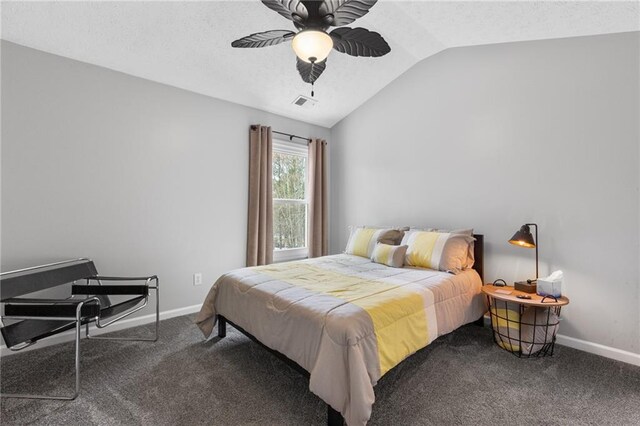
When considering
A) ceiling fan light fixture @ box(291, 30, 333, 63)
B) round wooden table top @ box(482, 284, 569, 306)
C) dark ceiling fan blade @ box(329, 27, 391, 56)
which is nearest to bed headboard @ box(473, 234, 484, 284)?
round wooden table top @ box(482, 284, 569, 306)

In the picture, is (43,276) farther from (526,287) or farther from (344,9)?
(526,287)

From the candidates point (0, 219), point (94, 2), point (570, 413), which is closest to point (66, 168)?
point (0, 219)

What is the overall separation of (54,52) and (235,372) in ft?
9.81

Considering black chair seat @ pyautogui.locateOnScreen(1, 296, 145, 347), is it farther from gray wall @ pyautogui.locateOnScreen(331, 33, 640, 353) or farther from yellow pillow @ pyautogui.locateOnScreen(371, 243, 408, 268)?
gray wall @ pyautogui.locateOnScreen(331, 33, 640, 353)

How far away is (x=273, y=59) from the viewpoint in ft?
9.86

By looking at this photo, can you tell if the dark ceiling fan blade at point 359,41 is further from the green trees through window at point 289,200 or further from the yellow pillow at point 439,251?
the green trees through window at point 289,200

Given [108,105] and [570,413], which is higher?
[108,105]

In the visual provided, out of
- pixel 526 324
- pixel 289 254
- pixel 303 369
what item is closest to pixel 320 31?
pixel 303 369

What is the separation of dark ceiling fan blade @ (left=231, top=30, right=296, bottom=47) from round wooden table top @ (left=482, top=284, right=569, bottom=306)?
8.05 feet

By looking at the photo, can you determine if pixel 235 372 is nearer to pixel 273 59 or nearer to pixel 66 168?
pixel 66 168

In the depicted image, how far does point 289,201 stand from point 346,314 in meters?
2.75

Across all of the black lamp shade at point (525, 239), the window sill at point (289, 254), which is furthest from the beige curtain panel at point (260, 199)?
the black lamp shade at point (525, 239)

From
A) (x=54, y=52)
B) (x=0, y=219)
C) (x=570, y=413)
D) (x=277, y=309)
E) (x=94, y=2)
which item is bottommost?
(x=570, y=413)

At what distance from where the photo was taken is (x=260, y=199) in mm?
3709
